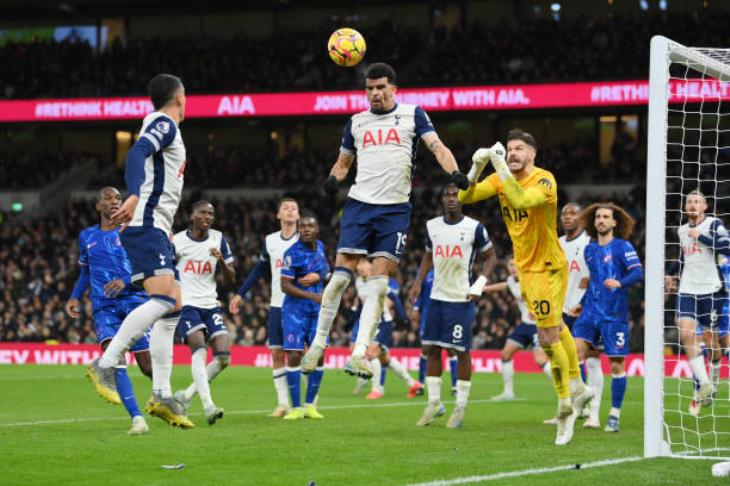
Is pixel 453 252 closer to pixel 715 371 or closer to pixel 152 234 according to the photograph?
pixel 715 371

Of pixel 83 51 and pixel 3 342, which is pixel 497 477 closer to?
pixel 3 342

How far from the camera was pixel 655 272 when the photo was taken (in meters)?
8.90

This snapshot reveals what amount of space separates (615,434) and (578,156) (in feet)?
83.2

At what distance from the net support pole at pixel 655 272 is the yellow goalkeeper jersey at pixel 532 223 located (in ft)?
3.64

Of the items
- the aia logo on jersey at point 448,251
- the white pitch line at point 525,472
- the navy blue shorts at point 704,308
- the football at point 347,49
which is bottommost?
the white pitch line at point 525,472

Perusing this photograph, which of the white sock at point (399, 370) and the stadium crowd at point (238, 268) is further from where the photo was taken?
the stadium crowd at point (238, 268)

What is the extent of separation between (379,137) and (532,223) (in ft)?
5.33

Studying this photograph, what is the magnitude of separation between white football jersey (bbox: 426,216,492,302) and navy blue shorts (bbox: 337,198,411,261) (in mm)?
2746

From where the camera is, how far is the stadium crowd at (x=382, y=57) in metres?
32.9

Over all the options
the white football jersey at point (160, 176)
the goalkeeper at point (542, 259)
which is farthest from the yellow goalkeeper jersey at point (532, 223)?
the white football jersey at point (160, 176)

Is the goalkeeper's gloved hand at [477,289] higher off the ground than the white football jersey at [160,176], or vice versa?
the white football jersey at [160,176]

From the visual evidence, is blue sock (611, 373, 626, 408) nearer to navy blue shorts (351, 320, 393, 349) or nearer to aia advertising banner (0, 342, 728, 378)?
navy blue shorts (351, 320, 393, 349)

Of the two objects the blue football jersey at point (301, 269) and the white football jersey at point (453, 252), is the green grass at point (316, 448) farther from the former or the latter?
the white football jersey at point (453, 252)

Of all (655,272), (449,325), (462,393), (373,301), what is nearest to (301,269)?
(449,325)
